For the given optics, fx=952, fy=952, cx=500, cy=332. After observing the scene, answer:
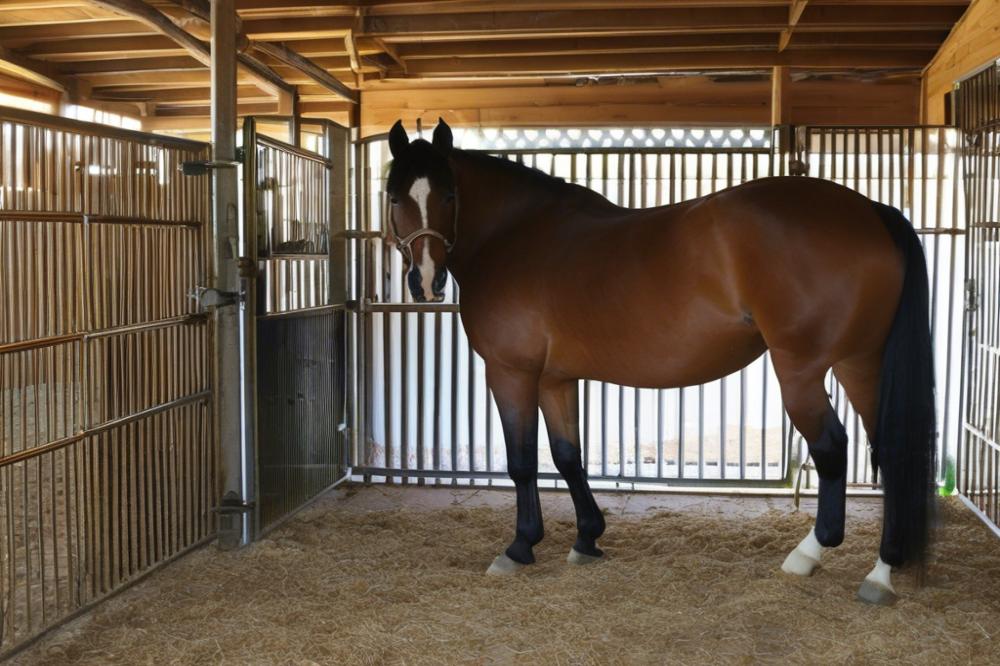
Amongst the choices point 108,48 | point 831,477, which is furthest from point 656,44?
point 108,48

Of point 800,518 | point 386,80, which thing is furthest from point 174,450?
point 386,80

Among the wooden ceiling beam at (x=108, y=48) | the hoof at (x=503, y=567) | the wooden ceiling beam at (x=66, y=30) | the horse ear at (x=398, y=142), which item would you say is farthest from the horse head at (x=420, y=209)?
the wooden ceiling beam at (x=108, y=48)

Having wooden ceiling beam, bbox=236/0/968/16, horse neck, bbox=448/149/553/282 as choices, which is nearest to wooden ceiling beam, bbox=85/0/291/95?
wooden ceiling beam, bbox=236/0/968/16

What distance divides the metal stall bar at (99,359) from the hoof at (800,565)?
7.51 ft

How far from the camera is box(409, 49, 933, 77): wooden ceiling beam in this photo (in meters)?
5.44

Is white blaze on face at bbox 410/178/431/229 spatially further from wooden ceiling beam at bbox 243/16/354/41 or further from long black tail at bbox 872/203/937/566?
wooden ceiling beam at bbox 243/16/354/41

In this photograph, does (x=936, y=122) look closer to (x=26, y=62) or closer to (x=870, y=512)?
(x=870, y=512)

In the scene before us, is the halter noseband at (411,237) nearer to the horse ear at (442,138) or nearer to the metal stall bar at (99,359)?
the horse ear at (442,138)

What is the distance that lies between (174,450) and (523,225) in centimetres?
162

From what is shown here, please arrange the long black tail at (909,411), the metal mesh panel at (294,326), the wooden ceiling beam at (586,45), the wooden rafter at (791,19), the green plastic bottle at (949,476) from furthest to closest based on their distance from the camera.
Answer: the wooden ceiling beam at (586,45)
the green plastic bottle at (949,476)
the wooden rafter at (791,19)
the metal mesh panel at (294,326)
the long black tail at (909,411)

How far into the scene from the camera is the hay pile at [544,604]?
286 centimetres

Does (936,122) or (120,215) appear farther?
(936,122)

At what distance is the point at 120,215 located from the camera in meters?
3.23

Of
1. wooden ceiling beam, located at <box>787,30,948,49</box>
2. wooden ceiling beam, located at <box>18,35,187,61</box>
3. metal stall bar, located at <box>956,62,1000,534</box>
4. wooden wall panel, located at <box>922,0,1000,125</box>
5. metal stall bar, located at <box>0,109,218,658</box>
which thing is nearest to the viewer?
metal stall bar, located at <box>0,109,218,658</box>
